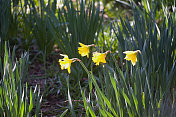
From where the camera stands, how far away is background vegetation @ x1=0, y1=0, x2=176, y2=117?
51.9 inches

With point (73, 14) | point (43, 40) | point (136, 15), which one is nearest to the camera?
point (136, 15)

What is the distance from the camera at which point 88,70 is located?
2430 mm

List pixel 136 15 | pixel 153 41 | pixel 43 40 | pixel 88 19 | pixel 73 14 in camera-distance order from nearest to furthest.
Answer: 1. pixel 153 41
2. pixel 136 15
3. pixel 73 14
4. pixel 88 19
5. pixel 43 40

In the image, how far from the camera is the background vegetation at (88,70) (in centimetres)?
132

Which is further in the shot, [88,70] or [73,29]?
[88,70]

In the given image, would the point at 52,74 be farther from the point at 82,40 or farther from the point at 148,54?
the point at 148,54

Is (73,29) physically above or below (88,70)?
above

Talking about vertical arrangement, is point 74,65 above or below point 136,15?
below

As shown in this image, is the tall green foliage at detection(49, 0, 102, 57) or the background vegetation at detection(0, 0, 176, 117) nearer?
the background vegetation at detection(0, 0, 176, 117)

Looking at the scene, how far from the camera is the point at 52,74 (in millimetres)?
2473

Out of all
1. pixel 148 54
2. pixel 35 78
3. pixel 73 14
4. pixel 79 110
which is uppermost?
pixel 73 14

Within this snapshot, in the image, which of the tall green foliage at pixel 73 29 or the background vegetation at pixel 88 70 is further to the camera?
the tall green foliage at pixel 73 29

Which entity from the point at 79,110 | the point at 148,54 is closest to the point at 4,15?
the point at 79,110

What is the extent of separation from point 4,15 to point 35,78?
657 mm
